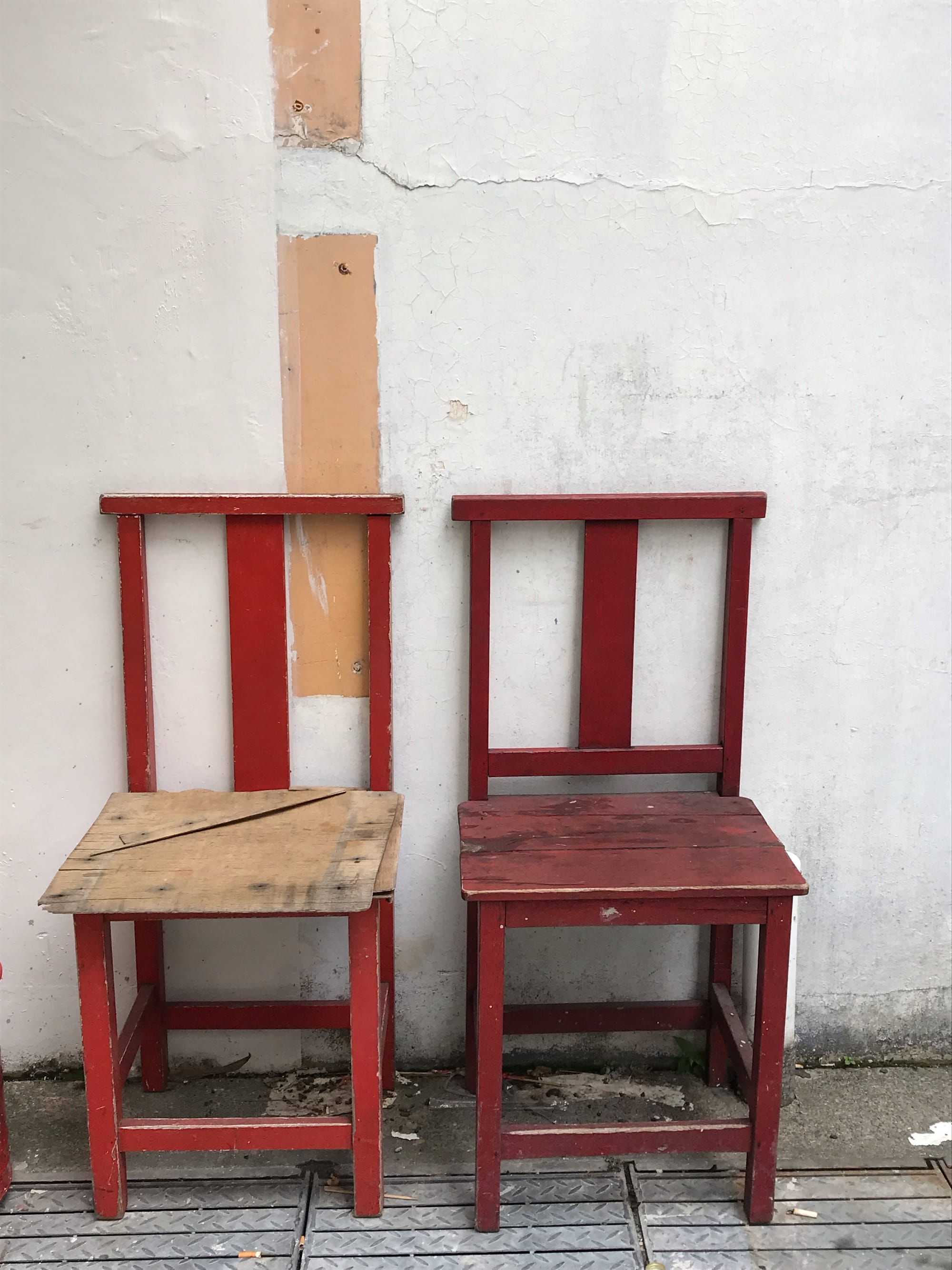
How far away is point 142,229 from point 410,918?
1793 millimetres

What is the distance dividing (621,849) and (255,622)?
1.02 m

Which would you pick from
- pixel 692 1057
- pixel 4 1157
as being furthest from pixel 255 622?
pixel 692 1057

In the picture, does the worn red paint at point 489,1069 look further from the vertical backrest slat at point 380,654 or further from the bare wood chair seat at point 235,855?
the vertical backrest slat at point 380,654

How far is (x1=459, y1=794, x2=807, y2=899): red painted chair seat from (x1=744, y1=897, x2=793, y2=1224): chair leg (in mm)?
109

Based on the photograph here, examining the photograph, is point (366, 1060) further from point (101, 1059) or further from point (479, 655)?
point (479, 655)

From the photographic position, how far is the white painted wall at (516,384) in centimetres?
228

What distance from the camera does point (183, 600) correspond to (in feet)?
8.13

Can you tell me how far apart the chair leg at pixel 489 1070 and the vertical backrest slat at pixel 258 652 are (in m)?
0.71

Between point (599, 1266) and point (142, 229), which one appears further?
point (142, 229)

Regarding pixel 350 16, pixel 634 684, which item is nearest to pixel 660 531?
pixel 634 684

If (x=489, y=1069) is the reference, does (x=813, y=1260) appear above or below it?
below

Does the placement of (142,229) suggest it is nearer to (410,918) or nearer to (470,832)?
(470,832)

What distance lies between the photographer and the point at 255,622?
2.47 meters

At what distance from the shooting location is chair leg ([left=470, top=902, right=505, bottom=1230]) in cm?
211
